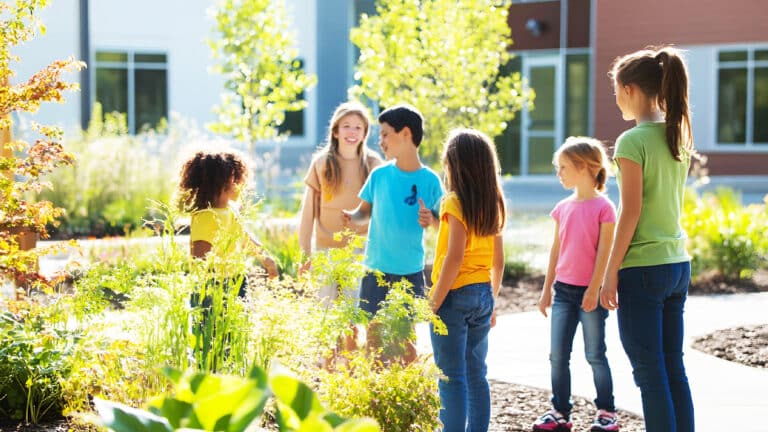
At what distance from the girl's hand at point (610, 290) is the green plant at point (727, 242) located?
6.28 metres

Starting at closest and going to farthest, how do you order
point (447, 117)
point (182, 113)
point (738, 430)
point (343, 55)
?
point (738, 430) < point (447, 117) < point (182, 113) < point (343, 55)

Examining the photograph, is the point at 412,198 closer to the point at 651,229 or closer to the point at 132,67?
the point at 651,229

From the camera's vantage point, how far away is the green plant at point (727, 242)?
32.3 feet

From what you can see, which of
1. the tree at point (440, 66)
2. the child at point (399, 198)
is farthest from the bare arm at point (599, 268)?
the tree at point (440, 66)

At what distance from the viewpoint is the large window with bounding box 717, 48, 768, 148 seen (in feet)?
77.3

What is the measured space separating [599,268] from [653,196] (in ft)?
2.08

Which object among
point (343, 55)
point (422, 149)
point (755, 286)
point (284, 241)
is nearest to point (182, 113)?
point (343, 55)

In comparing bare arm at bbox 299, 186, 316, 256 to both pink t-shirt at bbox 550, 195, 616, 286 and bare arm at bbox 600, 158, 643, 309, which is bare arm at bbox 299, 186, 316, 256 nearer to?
pink t-shirt at bbox 550, 195, 616, 286

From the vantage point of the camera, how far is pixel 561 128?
24938 millimetres

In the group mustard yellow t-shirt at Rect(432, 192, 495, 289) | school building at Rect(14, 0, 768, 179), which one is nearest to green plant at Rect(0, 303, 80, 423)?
mustard yellow t-shirt at Rect(432, 192, 495, 289)

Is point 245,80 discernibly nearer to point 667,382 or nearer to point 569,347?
point 569,347

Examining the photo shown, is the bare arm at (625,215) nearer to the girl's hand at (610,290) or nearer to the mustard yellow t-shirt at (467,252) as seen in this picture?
the girl's hand at (610,290)

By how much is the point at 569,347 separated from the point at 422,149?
25.6 ft

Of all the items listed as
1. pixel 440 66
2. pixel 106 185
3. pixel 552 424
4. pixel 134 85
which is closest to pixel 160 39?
pixel 134 85
